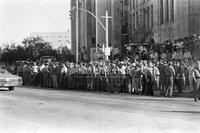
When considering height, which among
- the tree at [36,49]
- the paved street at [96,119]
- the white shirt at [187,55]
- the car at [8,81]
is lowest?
the paved street at [96,119]

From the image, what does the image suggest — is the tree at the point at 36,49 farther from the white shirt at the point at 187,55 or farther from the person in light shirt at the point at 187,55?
the white shirt at the point at 187,55

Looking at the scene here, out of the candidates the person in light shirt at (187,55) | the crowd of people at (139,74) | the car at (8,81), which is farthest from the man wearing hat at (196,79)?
the car at (8,81)

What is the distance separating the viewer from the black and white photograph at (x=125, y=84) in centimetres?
1200

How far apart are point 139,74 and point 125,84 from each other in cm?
150

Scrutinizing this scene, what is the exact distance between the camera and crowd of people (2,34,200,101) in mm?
22078

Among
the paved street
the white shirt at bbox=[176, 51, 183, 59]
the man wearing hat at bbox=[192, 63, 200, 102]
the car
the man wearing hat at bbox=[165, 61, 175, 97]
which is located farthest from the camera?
the car

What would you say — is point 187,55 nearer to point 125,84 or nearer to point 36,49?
point 125,84

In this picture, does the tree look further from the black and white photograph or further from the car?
the car

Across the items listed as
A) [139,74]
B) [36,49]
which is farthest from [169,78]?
[36,49]

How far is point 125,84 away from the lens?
992 inches

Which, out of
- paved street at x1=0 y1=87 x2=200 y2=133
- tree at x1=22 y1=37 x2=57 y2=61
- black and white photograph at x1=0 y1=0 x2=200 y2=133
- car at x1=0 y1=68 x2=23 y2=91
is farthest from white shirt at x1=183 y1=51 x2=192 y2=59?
tree at x1=22 y1=37 x2=57 y2=61

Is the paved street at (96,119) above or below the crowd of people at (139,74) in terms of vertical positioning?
below

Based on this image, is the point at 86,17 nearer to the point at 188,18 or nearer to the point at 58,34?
the point at 188,18

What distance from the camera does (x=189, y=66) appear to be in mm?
20766
